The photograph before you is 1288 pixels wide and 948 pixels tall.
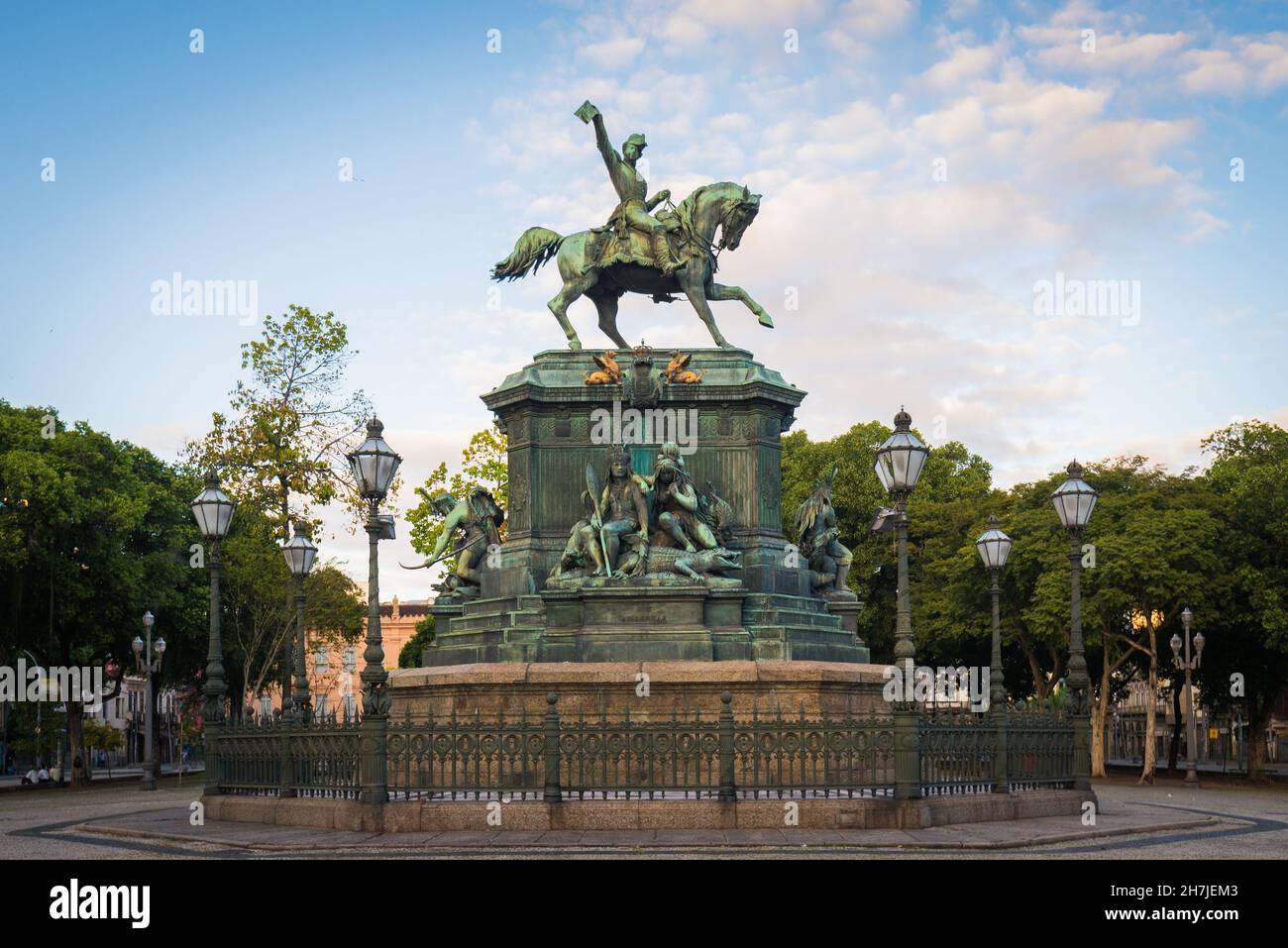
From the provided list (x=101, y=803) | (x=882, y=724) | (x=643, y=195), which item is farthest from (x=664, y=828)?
(x=101, y=803)

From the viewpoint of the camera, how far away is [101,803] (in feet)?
104

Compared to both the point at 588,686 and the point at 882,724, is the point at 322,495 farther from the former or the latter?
the point at 882,724

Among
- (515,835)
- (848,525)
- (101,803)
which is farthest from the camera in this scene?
(848,525)

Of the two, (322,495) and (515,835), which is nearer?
(515,835)

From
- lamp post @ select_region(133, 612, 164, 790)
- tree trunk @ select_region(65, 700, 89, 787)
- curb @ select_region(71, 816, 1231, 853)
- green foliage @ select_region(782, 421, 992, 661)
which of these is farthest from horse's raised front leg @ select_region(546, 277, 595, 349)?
green foliage @ select_region(782, 421, 992, 661)

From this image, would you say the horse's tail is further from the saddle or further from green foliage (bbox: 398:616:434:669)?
green foliage (bbox: 398:616:434:669)

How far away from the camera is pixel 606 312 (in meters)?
28.3

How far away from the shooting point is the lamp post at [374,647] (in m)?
18.4

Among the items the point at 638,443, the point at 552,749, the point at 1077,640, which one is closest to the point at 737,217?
the point at 638,443

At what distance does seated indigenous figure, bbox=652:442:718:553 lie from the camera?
81.5 feet

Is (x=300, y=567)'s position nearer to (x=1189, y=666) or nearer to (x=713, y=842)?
(x=713, y=842)

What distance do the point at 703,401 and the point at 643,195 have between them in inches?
162

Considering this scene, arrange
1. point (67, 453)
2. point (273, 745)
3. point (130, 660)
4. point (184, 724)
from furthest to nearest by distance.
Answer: point (184, 724), point (130, 660), point (67, 453), point (273, 745)

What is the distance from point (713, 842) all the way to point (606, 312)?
13749 millimetres
